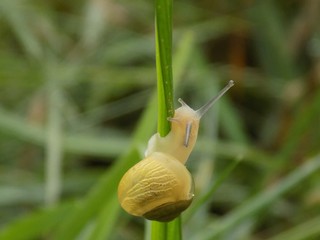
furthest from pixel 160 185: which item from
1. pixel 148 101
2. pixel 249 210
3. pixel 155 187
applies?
pixel 148 101

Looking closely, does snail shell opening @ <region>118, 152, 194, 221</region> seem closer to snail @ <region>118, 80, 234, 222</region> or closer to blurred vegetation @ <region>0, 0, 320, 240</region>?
snail @ <region>118, 80, 234, 222</region>

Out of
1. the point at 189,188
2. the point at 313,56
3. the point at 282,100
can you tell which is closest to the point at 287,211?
the point at 282,100

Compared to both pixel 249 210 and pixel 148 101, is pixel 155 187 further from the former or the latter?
pixel 148 101

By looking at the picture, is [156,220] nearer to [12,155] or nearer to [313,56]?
[12,155]

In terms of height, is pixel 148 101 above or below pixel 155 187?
above

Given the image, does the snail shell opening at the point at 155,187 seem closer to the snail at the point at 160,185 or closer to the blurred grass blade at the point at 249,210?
the snail at the point at 160,185
